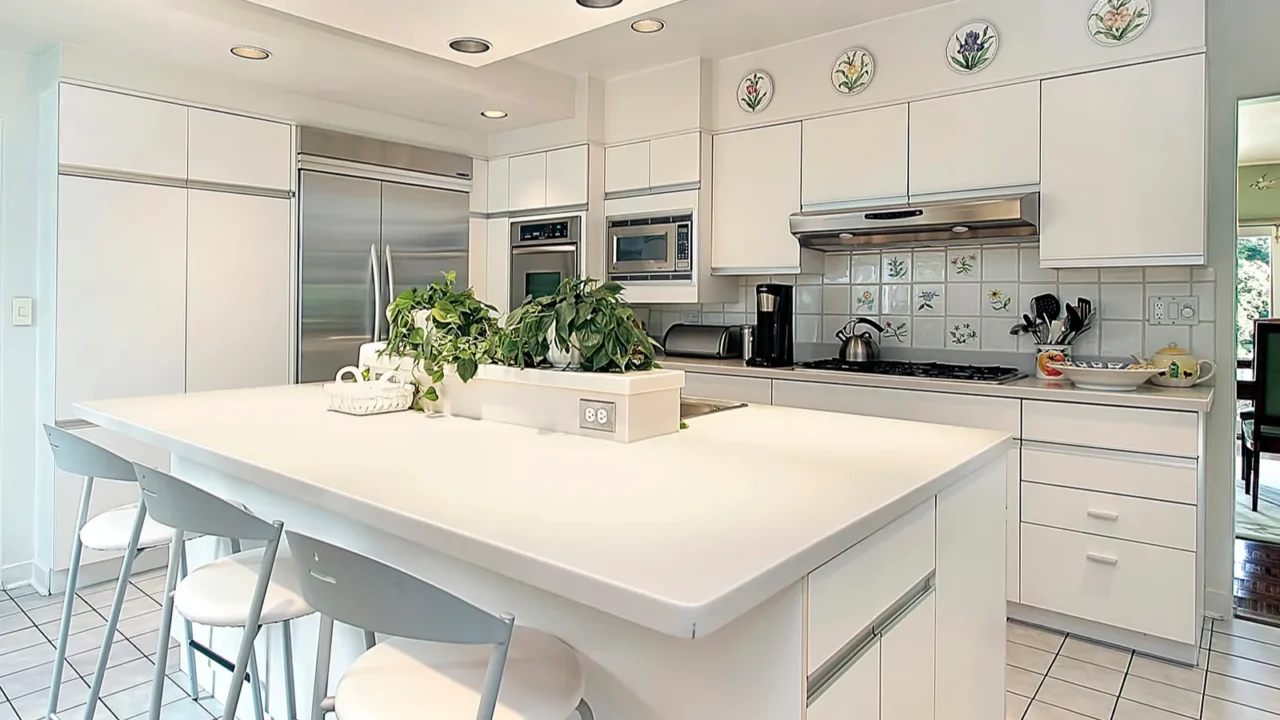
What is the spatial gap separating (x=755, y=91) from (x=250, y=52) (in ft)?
7.24

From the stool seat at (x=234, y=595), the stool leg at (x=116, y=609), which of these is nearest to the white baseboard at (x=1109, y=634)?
the stool seat at (x=234, y=595)

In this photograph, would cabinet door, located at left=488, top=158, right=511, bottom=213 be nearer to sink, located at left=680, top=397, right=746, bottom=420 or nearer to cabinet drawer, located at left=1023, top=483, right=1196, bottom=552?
sink, located at left=680, top=397, right=746, bottom=420

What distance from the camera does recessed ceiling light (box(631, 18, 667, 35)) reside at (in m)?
3.34

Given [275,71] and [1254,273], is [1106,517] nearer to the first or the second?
[275,71]

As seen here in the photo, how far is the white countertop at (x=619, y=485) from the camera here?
3.03 feet

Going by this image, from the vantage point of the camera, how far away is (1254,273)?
6871mm

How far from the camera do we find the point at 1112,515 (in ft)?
→ 8.61

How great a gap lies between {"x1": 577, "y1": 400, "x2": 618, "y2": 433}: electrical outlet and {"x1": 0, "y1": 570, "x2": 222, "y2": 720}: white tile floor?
1.38 meters

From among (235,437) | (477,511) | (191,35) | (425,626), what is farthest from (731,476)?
(191,35)

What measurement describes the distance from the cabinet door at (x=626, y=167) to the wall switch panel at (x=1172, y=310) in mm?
2332

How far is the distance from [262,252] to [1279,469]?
6797mm

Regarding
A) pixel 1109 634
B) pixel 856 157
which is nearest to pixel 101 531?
pixel 856 157

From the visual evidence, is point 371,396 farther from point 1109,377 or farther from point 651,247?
point 1109,377

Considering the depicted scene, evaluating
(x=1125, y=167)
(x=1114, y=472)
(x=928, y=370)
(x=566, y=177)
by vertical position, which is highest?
(x=566, y=177)
